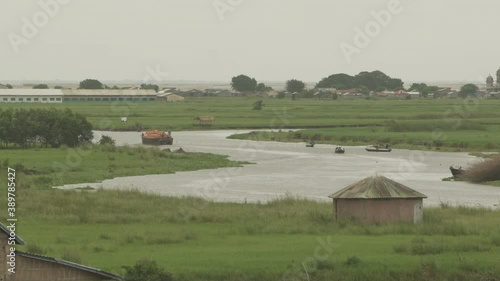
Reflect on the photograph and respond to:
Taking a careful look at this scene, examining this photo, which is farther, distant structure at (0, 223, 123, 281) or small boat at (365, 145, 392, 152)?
A: small boat at (365, 145, 392, 152)

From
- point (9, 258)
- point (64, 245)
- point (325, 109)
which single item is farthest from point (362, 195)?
point (325, 109)

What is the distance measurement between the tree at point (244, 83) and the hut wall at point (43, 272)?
172 m

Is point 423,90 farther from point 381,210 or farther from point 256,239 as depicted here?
point 256,239

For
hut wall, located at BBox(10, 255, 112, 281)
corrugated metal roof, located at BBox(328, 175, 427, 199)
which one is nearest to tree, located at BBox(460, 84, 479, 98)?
corrugated metal roof, located at BBox(328, 175, 427, 199)

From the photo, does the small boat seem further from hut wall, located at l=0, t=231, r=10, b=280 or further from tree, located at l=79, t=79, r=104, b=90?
tree, located at l=79, t=79, r=104, b=90

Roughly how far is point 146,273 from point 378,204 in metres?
8.64

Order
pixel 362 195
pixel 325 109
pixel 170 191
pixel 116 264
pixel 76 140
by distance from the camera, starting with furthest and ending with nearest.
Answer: pixel 325 109 → pixel 76 140 → pixel 170 191 → pixel 362 195 → pixel 116 264

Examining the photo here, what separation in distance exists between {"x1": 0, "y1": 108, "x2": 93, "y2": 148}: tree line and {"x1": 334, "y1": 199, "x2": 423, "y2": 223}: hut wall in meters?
33.4

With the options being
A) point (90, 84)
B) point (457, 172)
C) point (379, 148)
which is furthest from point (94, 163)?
point (90, 84)

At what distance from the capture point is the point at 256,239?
22531mm

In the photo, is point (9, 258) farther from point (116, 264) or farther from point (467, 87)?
point (467, 87)

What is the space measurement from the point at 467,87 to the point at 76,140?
4447 inches

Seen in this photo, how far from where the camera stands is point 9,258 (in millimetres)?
15719

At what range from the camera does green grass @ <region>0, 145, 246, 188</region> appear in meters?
40.6
